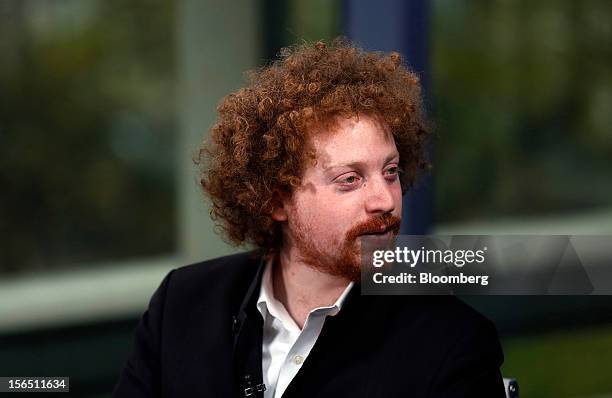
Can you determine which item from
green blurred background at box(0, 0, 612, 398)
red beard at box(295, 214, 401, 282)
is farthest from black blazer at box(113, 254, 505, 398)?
green blurred background at box(0, 0, 612, 398)

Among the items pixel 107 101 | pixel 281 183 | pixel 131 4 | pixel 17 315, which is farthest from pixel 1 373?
pixel 281 183

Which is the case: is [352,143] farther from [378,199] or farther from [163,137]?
[163,137]

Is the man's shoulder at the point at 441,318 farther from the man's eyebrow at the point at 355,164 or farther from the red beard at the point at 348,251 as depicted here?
the man's eyebrow at the point at 355,164

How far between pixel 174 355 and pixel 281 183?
497 millimetres

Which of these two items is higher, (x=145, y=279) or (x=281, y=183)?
(x=145, y=279)

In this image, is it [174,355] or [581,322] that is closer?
[174,355]

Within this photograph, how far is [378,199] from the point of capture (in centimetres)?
245

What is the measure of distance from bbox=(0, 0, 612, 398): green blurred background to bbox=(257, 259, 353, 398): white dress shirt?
243cm

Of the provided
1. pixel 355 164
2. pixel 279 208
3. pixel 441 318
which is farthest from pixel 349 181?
pixel 441 318

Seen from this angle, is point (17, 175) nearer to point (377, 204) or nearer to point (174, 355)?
point (174, 355)

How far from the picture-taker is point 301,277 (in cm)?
267

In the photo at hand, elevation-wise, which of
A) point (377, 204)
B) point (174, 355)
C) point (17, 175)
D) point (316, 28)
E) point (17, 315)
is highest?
point (316, 28)

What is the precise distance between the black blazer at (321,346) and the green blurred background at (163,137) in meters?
2.35

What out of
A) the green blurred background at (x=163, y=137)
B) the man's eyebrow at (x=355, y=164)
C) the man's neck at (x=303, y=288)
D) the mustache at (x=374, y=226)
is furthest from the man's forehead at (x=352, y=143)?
the green blurred background at (x=163, y=137)
